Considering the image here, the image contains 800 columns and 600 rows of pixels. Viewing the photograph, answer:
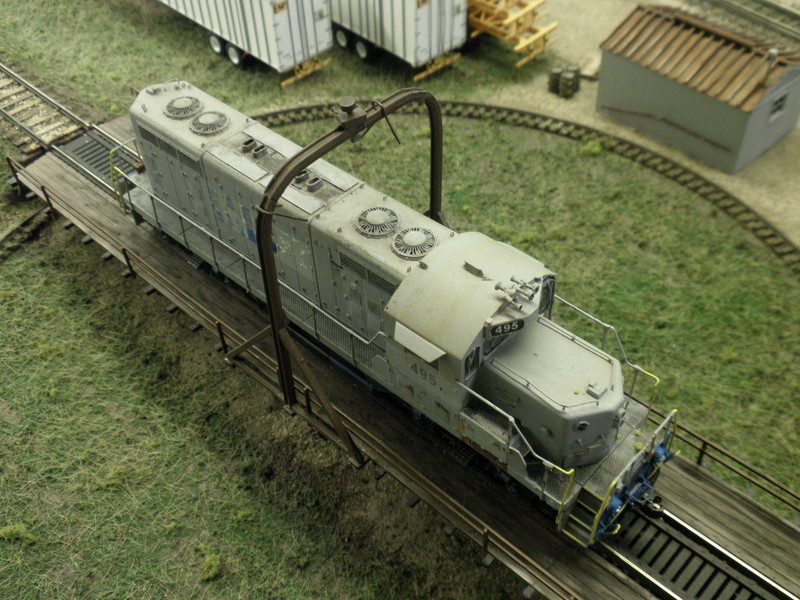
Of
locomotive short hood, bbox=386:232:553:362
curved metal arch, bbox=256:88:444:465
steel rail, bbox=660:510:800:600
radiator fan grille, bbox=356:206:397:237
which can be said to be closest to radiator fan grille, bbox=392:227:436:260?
radiator fan grille, bbox=356:206:397:237

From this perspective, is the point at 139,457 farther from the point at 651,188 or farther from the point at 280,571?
the point at 651,188

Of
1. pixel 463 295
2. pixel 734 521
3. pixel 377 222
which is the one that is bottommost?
pixel 734 521

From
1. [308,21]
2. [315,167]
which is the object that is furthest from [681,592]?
[308,21]

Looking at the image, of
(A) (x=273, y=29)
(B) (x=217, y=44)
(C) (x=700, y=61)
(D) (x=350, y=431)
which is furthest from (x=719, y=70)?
(B) (x=217, y=44)

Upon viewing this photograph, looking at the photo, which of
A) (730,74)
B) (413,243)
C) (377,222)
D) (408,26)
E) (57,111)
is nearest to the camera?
(413,243)

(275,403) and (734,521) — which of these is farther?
(275,403)

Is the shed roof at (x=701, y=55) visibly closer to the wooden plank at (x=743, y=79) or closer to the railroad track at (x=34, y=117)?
the wooden plank at (x=743, y=79)

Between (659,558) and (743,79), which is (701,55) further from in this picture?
(659,558)
